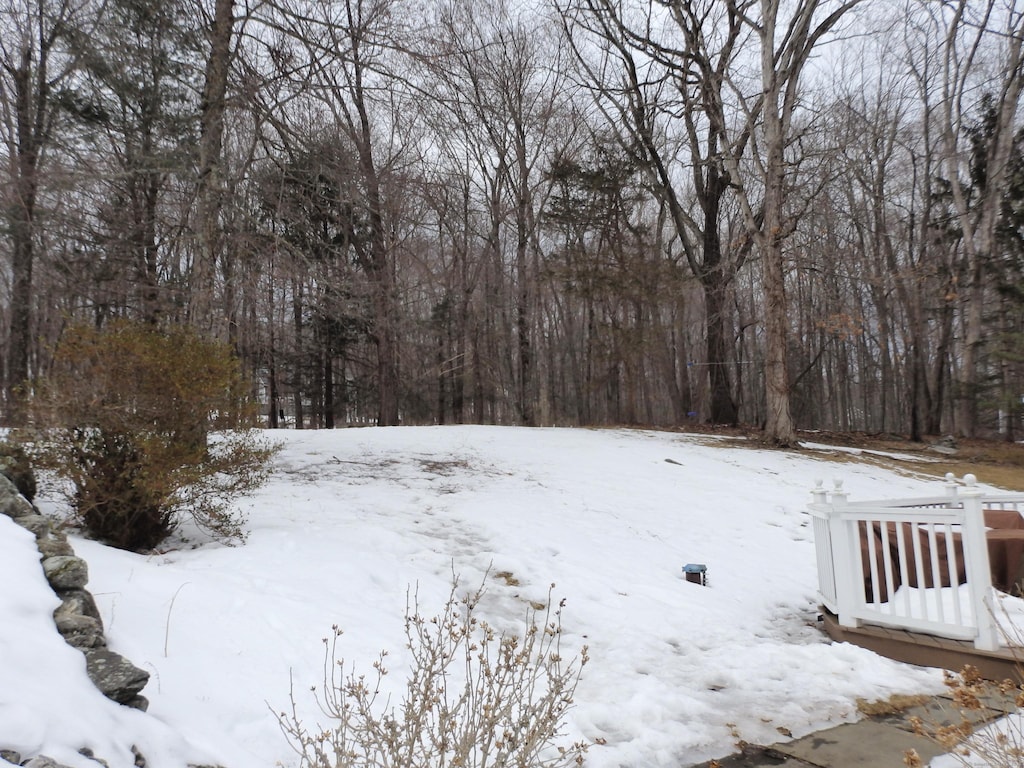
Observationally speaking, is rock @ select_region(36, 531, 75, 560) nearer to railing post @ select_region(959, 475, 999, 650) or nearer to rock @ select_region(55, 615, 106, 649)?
rock @ select_region(55, 615, 106, 649)

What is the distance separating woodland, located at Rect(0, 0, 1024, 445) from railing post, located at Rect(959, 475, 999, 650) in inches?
223

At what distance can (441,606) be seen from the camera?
478cm

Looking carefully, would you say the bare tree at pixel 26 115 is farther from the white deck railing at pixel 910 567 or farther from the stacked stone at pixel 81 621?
the white deck railing at pixel 910 567

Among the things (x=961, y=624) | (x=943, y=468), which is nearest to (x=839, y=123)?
(x=943, y=468)

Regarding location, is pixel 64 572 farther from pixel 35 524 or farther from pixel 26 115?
pixel 26 115

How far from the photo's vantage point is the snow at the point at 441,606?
2668 millimetres

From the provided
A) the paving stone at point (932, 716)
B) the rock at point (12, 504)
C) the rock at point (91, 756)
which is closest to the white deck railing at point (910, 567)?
the paving stone at point (932, 716)

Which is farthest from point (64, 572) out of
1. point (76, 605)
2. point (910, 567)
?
point (910, 567)

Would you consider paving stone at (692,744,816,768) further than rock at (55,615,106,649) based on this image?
Yes

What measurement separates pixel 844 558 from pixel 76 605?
463 centimetres

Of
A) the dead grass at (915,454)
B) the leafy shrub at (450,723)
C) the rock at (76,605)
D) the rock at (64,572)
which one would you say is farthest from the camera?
the dead grass at (915,454)

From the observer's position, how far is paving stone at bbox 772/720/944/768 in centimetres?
300

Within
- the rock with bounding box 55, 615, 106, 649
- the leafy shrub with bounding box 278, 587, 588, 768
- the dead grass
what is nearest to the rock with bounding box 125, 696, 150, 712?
the rock with bounding box 55, 615, 106, 649

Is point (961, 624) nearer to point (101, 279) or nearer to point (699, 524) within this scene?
point (699, 524)
